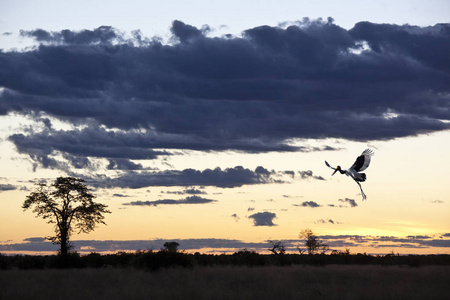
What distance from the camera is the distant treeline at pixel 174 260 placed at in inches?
1949

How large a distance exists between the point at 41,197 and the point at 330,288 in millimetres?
38806

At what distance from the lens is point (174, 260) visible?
163 ft

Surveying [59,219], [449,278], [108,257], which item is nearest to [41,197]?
[59,219]

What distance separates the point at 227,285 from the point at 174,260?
12468 millimetres

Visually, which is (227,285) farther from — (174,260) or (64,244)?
(64,244)

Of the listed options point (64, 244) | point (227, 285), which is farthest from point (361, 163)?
point (64, 244)

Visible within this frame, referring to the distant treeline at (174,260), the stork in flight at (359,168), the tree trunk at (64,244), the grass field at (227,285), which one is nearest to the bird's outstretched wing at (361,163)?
the stork in flight at (359,168)

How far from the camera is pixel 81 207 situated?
64.9 m

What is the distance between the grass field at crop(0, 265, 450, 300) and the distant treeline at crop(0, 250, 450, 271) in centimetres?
238

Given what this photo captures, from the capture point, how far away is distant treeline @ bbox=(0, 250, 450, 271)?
1949 inches

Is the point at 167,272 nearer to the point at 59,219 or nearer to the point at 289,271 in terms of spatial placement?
the point at 289,271

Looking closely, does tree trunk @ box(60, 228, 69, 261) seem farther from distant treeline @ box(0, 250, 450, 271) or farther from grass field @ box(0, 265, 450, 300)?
grass field @ box(0, 265, 450, 300)

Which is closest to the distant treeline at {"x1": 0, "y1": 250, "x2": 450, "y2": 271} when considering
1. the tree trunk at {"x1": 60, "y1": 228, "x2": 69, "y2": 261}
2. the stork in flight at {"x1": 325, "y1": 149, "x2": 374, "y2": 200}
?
the tree trunk at {"x1": 60, "y1": 228, "x2": 69, "y2": 261}

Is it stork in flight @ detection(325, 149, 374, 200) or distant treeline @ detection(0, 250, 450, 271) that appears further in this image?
distant treeline @ detection(0, 250, 450, 271)
